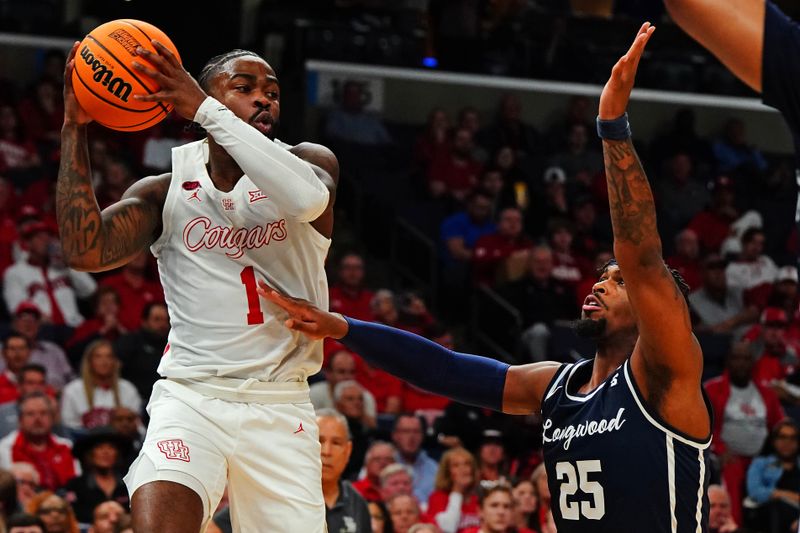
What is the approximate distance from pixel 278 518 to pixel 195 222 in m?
1.04

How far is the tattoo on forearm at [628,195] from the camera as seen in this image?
12.5 feet

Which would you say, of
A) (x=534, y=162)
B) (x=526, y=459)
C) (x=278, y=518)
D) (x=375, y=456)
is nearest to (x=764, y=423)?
(x=526, y=459)

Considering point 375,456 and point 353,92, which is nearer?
point 375,456

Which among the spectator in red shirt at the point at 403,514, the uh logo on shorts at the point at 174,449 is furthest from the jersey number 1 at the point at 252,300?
the spectator in red shirt at the point at 403,514

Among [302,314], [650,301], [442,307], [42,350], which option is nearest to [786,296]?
[442,307]

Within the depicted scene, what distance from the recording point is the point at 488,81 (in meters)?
15.2

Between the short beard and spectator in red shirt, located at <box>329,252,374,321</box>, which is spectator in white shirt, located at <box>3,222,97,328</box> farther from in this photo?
the short beard

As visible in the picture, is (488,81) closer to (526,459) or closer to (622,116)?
(526,459)

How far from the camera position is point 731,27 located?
2279 millimetres

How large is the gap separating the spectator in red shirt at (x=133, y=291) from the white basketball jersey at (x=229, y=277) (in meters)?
6.18

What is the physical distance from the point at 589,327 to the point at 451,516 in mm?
4411

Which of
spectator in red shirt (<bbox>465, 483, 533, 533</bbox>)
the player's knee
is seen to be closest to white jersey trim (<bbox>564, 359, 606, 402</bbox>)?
the player's knee

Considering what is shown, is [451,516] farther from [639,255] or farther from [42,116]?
[42,116]

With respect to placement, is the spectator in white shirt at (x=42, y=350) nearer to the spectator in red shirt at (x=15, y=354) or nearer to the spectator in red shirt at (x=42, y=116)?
the spectator in red shirt at (x=15, y=354)
